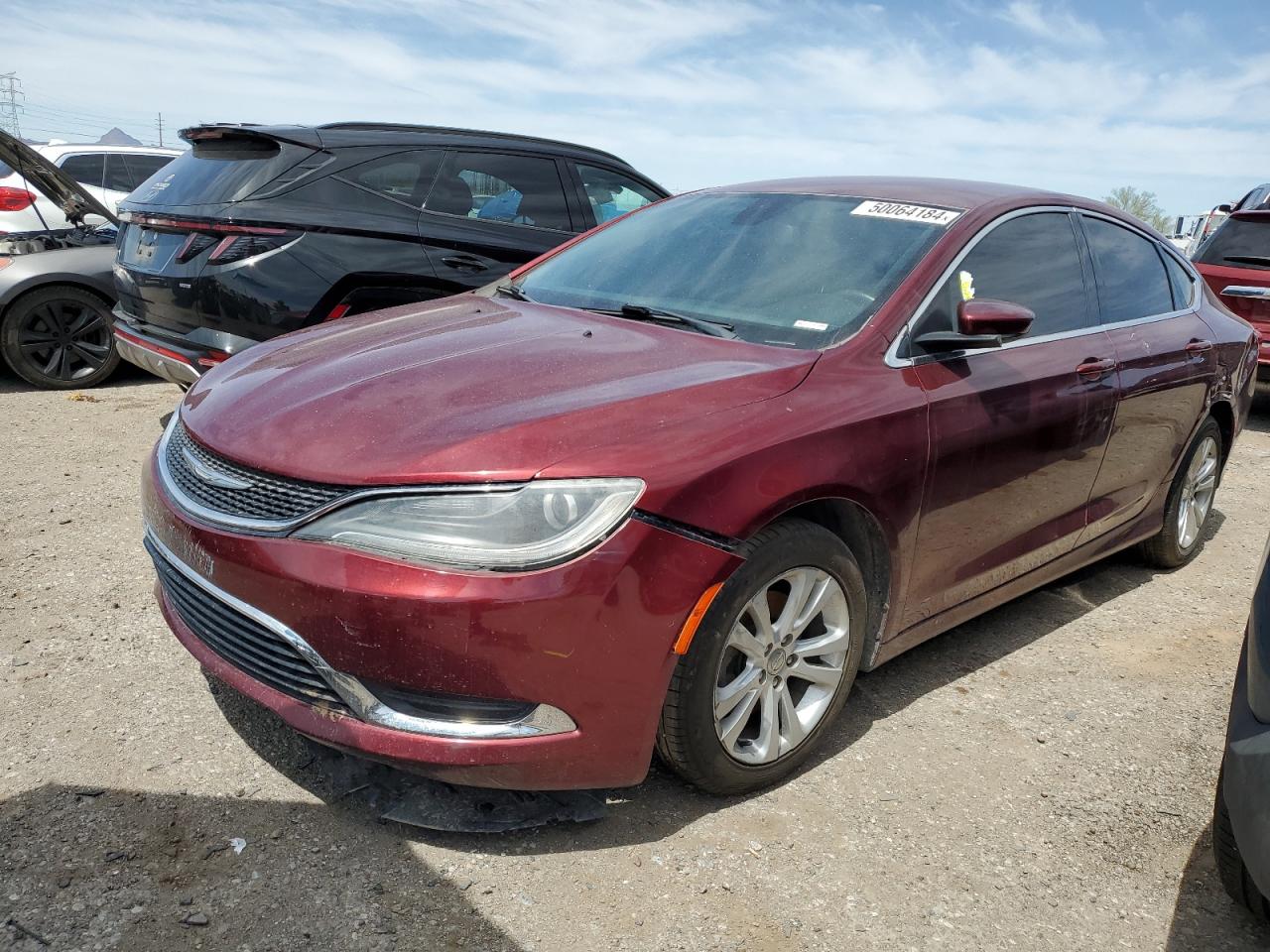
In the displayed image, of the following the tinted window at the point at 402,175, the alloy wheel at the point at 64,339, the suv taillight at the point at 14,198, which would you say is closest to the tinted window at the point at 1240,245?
the tinted window at the point at 402,175

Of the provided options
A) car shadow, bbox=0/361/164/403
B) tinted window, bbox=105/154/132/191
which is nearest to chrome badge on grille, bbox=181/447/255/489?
car shadow, bbox=0/361/164/403

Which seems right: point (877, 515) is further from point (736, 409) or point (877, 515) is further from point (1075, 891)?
point (1075, 891)

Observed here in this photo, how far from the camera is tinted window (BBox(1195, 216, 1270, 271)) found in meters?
7.98

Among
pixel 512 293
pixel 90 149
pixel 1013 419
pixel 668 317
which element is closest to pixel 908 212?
pixel 1013 419

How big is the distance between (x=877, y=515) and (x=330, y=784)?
62.4 inches

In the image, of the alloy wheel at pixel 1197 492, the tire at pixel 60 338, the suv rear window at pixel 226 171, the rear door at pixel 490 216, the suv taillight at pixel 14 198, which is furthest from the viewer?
the suv taillight at pixel 14 198

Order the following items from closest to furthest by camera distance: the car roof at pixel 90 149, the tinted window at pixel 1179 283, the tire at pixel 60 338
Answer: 1. the tinted window at pixel 1179 283
2. the tire at pixel 60 338
3. the car roof at pixel 90 149

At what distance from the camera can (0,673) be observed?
124 inches

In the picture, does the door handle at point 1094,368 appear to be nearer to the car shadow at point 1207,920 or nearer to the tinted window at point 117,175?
the car shadow at point 1207,920

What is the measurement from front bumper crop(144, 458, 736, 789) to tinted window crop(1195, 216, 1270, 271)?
7.42 meters

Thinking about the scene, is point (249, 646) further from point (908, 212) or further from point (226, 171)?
point (226, 171)

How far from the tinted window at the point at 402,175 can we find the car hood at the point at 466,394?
7.80 feet

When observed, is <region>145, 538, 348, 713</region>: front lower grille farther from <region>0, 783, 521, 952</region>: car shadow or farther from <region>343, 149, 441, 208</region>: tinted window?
<region>343, 149, 441, 208</region>: tinted window

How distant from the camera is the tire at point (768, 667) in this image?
2.43 meters
